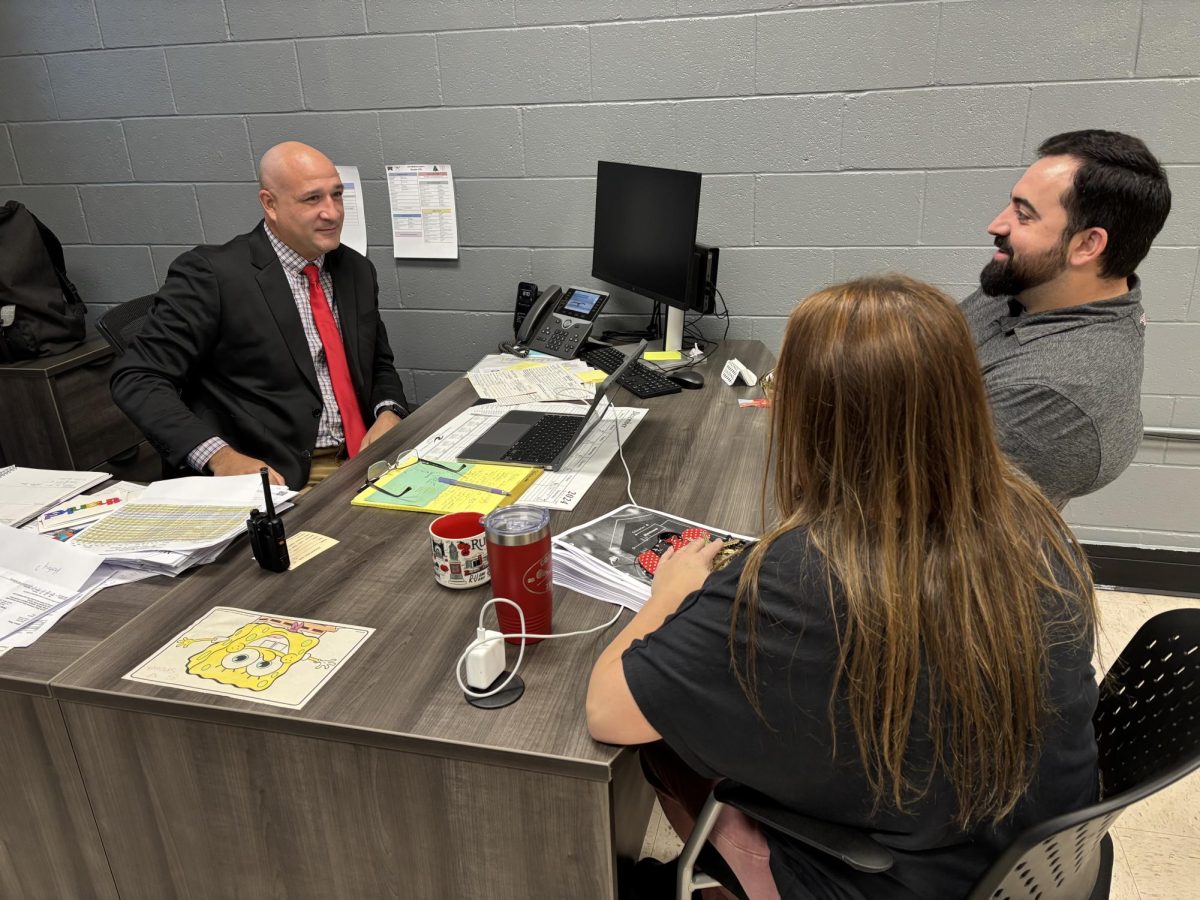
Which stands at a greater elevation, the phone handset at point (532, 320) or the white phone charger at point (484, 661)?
the phone handset at point (532, 320)

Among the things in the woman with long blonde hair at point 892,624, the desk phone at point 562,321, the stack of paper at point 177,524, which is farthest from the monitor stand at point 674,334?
the woman with long blonde hair at point 892,624

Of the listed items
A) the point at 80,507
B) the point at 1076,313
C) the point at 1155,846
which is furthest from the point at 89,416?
the point at 1155,846

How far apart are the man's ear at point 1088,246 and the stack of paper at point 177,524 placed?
1679 mm

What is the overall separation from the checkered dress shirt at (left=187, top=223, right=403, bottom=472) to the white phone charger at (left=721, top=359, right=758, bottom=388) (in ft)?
3.76

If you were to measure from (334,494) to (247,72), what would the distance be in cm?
191

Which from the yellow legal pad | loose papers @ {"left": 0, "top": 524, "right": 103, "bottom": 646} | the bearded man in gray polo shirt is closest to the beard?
the bearded man in gray polo shirt

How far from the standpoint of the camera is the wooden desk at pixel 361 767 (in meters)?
1.06

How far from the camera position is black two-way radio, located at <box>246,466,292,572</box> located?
55.2 inches

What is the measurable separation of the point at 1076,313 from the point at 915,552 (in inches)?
44.8

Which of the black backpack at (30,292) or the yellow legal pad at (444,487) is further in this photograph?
the black backpack at (30,292)

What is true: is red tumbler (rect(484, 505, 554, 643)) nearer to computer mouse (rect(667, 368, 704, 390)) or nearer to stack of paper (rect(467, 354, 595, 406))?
stack of paper (rect(467, 354, 595, 406))

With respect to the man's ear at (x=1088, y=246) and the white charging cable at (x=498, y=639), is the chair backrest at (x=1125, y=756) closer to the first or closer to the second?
the white charging cable at (x=498, y=639)

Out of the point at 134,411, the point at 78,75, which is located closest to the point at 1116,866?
the point at 134,411

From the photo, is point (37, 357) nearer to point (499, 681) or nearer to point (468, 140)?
point (468, 140)
